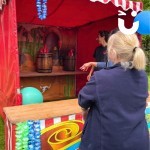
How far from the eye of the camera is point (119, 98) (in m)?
1.57

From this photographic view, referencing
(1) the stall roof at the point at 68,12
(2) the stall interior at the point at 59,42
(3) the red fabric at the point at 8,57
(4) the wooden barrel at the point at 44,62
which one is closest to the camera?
(3) the red fabric at the point at 8,57

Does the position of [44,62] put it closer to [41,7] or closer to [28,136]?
[41,7]

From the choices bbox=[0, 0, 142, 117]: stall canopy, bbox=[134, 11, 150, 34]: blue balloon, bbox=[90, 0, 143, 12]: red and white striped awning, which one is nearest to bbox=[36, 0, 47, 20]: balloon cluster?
bbox=[0, 0, 142, 117]: stall canopy

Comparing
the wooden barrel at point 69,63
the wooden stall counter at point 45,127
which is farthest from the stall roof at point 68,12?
the wooden stall counter at point 45,127

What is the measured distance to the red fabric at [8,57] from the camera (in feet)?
11.5

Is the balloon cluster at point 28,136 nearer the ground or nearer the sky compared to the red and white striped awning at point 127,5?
nearer the ground

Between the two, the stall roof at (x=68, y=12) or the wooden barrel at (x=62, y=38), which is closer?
the stall roof at (x=68, y=12)

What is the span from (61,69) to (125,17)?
6.63ft

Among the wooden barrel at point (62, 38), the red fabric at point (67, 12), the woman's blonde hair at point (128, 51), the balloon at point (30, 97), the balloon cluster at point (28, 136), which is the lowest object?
the balloon cluster at point (28, 136)

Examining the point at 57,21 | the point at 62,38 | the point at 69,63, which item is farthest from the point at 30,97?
the point at 62,38

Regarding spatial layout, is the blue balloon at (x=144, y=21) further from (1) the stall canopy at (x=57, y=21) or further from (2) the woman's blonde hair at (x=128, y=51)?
(2) the woman's blonde hair at (x=128, y=51)

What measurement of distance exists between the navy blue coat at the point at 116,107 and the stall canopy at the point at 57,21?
2.06m

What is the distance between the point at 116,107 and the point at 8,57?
2568 mm

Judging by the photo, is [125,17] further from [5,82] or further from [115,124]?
[115,124]
